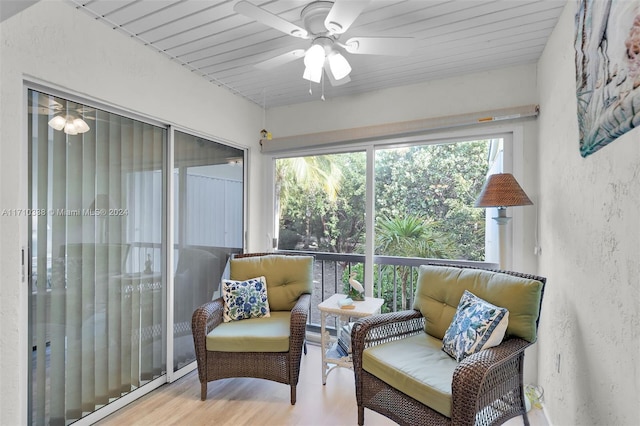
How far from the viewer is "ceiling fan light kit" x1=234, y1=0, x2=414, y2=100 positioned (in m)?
1.44

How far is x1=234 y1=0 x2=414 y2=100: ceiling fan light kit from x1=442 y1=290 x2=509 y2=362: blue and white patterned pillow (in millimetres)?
1467

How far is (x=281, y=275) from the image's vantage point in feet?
8.91

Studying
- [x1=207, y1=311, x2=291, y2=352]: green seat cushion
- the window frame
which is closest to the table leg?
[x1=207, y1=311, x2=291, y2=352]: green seat cushion

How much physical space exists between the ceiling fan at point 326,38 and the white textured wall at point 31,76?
892 millimetres

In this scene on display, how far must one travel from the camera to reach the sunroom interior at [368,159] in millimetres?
1220

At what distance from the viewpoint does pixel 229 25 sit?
1.94 metres

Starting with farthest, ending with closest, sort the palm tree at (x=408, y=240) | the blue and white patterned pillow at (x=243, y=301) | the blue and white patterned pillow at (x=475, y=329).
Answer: the palm tree at (x=408, y=240) < the blue and white patterned pillow at (x=243, y=301) < the blue and white patterned pillow at (x=475, y=329)

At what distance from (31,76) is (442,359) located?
103 inches

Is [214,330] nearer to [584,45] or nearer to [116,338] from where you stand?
[116,338]

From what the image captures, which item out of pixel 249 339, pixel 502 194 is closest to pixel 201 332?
pixel 249 339

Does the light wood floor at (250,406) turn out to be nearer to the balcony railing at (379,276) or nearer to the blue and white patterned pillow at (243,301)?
the blue and white patterned pillow at (243,301)

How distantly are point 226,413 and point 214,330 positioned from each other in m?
0.53

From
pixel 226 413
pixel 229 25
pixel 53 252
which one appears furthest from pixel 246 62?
pixel 226 413

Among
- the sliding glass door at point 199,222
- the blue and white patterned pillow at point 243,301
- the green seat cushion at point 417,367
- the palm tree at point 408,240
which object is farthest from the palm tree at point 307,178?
the green seat cushion at point 417,367
